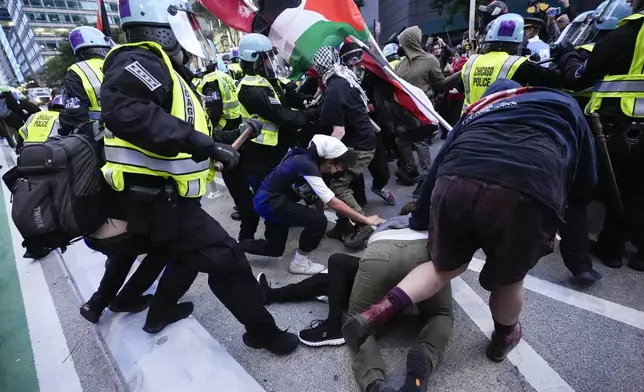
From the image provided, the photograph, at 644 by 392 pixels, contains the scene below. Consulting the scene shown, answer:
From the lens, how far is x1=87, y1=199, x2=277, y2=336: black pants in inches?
70.8

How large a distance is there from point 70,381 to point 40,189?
1340 mm

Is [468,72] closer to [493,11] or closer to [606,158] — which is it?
[606,158]

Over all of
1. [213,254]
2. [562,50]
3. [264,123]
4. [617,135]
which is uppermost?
[562,50]

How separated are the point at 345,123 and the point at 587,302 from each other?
2.45m

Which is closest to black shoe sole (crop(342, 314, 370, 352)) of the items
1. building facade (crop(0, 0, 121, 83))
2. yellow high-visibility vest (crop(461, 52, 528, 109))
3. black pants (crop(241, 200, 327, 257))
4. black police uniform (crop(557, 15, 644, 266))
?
black pants (crop(241, 200, 327, 257))

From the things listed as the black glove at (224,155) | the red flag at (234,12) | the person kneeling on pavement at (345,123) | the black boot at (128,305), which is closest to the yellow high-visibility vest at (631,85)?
the person kneeling on pavement at (345,123)

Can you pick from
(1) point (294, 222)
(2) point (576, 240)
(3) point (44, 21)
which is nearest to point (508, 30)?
(2) point (576, 240)

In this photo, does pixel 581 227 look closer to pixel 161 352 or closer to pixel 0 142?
pixel 161 352

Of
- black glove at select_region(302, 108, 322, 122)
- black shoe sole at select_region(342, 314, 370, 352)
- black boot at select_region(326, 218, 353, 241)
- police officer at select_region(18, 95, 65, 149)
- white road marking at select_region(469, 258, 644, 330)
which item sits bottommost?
black boot at select_region(326, 218, 353, 241)

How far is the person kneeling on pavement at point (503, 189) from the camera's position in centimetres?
133

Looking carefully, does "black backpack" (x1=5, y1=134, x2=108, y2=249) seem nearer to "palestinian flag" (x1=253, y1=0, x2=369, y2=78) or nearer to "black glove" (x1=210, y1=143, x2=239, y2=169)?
"black glove" (x1=210, y1=143, x2=239, y2=169)

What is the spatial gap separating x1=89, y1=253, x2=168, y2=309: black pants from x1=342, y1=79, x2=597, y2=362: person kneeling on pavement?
1578 millimetres

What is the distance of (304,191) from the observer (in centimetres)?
286

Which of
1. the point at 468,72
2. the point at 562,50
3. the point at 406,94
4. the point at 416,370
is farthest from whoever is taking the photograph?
the point at 406,94
